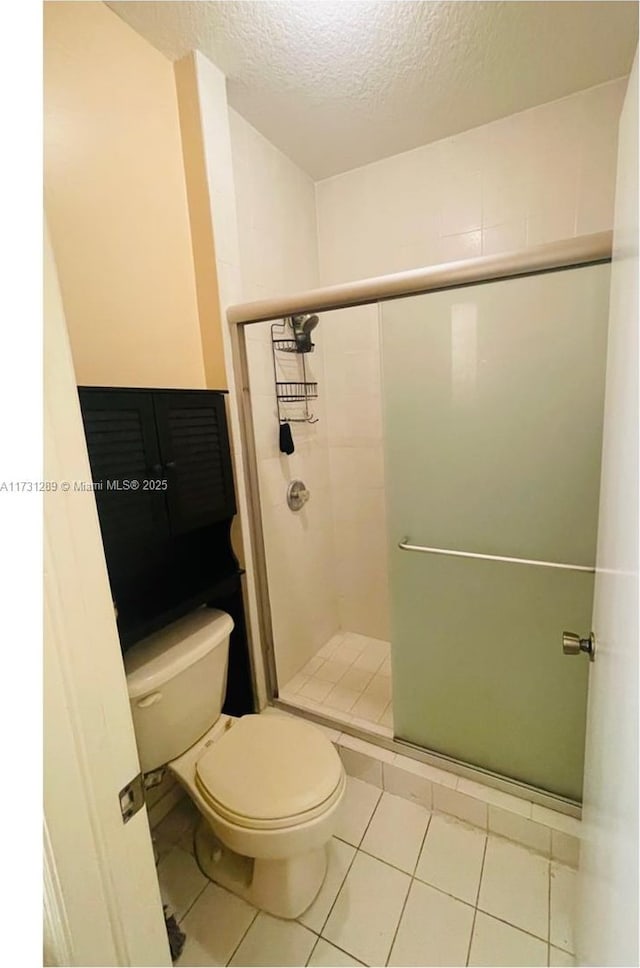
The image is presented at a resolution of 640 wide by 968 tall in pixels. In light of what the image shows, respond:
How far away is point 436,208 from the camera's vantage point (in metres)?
1.75

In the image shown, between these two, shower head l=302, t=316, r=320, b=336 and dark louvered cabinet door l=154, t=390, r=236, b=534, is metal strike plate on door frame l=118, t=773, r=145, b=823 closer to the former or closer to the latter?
dark louvered cabinet door l=154, t=390, r=236, b=534

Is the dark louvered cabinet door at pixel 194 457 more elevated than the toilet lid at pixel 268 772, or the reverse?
the dark louvered cabinet door at pixel 194 457

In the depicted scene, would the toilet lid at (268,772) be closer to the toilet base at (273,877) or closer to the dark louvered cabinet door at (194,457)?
the toilet base at (273,877)

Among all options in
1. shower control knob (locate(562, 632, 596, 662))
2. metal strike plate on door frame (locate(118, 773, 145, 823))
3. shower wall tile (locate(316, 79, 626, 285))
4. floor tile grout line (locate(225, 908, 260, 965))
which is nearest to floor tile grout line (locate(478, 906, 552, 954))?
floor tile grout line (locate(225, 908, 260, 965))

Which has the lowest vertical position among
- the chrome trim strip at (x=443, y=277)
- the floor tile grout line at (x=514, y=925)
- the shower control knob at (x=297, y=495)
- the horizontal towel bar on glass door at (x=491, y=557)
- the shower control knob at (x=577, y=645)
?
the floor tile grout line at (x=514, y=925)

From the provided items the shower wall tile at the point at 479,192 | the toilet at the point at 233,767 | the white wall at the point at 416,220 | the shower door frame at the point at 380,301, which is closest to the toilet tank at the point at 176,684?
the toilet at the point at 233,767

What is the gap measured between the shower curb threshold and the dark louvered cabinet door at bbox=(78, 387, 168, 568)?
111 centimetres

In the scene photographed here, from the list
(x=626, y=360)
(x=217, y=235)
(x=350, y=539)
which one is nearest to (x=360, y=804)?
(x=350, y=539)

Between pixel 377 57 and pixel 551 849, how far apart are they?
2.54 m

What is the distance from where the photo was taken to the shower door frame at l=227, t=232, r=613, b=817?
1.02 meters

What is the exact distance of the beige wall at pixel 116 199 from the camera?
1.01 metres

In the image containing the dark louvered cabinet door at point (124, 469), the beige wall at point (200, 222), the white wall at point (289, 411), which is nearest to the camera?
the dark louvered cabinet door at point (124, 469)

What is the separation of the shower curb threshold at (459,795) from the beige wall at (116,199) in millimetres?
1511
